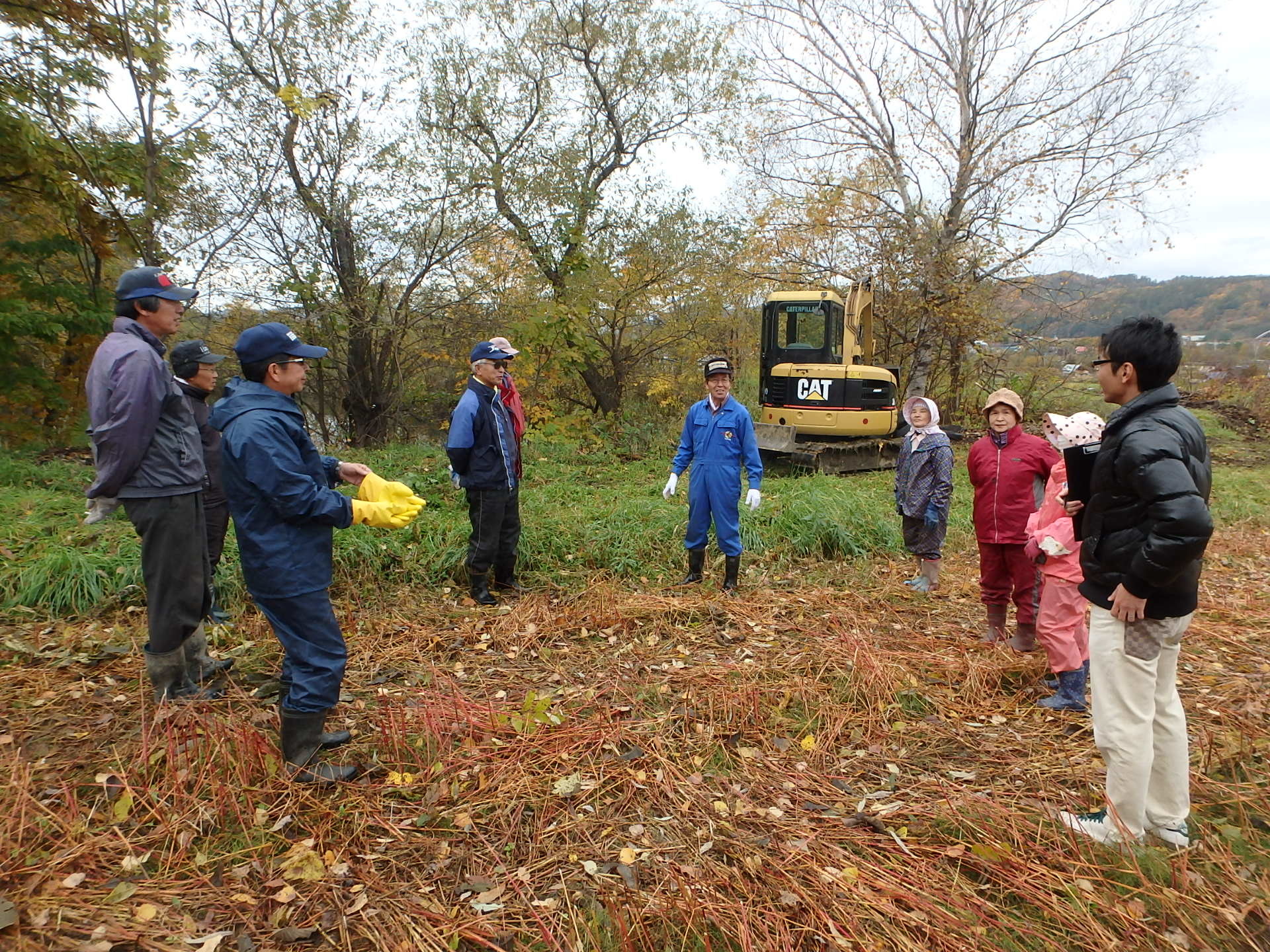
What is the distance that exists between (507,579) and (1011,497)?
3689mm

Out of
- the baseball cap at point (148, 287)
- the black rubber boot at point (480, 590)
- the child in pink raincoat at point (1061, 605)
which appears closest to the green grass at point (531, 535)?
the black rubber boot at point (480, 590)

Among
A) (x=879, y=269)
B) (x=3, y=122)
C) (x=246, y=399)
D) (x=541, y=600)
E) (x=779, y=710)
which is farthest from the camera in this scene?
(x=879, y=269)

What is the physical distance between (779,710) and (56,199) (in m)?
10.9

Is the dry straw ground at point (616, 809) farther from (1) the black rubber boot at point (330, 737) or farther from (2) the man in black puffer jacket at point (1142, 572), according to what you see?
(2) the man in black puffer jacket at point (1142, 572)

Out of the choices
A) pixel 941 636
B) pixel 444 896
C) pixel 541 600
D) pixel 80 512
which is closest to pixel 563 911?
pixel 444 896

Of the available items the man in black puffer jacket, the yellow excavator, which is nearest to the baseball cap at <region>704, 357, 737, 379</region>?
the man in black puffer jacket

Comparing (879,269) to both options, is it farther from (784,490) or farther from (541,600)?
(541,600)

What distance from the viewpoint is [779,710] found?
3.57 m

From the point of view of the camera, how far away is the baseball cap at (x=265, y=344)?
2738 mm

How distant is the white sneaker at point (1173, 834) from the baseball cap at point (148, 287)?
15.1ft

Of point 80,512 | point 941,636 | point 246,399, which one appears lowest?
point 941,636

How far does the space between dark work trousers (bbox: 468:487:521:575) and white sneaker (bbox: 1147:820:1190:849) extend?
13.5 ft

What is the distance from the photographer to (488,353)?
5.07m

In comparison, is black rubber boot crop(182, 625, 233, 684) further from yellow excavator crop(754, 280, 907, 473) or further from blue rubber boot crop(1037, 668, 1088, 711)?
yellow excavator crop(754, 280, 907, 473)
